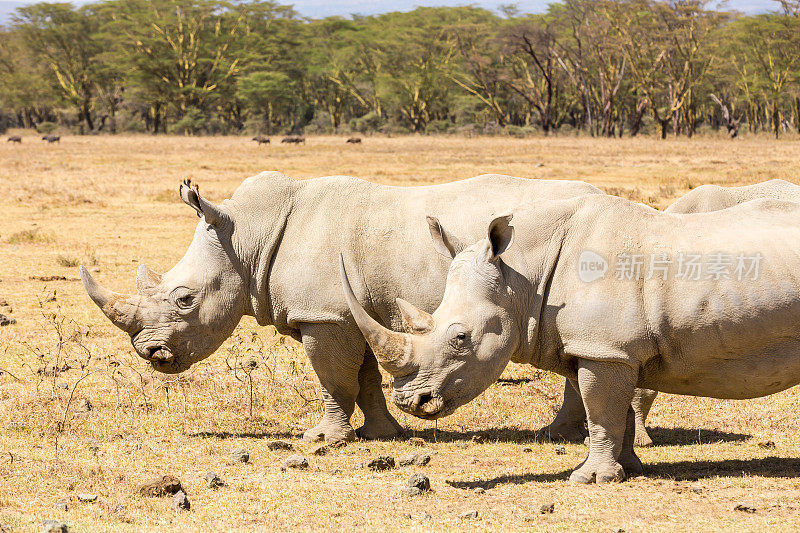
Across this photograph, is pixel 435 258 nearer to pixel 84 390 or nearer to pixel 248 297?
pixel 248 297

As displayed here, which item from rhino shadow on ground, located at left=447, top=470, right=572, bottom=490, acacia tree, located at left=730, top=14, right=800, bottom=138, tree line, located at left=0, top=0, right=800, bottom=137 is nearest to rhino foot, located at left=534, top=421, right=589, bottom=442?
rhino shadow on ground, located at left=447, top=470, right=572, bottom=490

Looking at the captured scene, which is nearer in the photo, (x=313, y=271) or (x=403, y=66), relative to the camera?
(x=313, y=271)

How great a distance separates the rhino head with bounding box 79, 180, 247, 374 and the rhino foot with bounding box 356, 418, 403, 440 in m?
1.21

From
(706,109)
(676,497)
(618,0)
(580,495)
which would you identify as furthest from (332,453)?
(706,109)

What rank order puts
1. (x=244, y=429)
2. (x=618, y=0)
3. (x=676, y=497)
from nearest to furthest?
(x=676, y=497) < (x=244, y=429) < (x=618, y=0)

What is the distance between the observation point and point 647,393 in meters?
7.08

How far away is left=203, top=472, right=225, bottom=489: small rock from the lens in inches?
230

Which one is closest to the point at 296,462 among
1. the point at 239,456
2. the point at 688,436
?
the point at 239,456

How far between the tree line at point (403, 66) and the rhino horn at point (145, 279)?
160ft

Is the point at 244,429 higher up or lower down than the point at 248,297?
lower down

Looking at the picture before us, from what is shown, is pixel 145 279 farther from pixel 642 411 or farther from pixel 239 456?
pixel 642 411

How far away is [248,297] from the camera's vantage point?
7.15 metres

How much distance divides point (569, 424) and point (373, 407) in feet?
4.58

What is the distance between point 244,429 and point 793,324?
388cm
